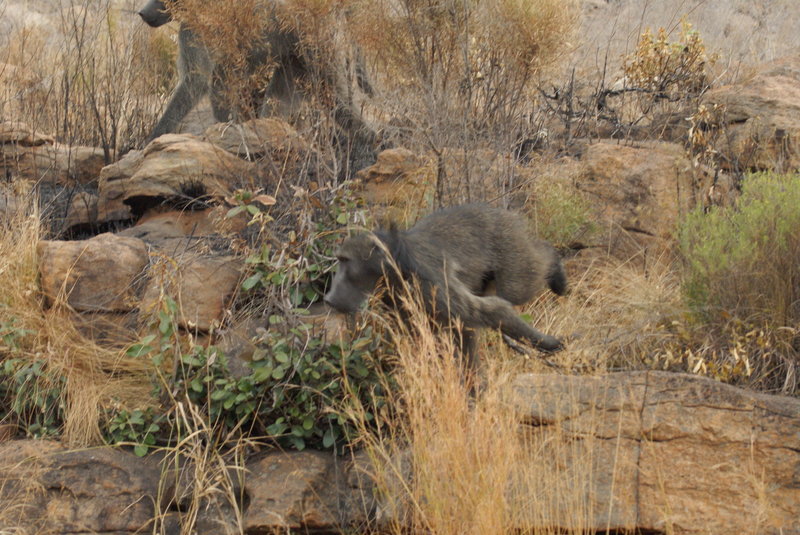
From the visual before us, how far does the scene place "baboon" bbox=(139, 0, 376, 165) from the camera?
5684 mm

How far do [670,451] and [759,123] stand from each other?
3.60 m

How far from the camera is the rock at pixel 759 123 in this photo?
581cm

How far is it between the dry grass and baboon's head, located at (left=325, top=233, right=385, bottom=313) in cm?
119

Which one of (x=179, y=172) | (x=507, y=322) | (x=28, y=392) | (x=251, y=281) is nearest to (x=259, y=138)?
(x=179, y=172)

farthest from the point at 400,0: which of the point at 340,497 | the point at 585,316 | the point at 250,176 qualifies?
the point at 340,497

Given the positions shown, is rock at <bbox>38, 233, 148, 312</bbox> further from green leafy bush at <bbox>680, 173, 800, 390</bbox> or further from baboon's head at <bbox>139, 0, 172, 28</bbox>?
green leafy bush at <bbox>680, 173, 800, 390</bbox>

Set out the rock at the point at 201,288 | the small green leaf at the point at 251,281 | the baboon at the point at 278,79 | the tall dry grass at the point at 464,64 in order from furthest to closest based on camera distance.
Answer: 1. the baboon at the point at 278,79
2. the tall dry grass at the point at 464,64
3. the rock at the point at 201,288
4. the small green leaf at the point at 251,281

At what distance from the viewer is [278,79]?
6137 millimetres

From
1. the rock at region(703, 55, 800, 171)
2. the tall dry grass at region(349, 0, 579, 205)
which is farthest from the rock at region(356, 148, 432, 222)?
the rock at region(703, 55, 800, 171)

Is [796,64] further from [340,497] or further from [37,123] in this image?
[37,123]

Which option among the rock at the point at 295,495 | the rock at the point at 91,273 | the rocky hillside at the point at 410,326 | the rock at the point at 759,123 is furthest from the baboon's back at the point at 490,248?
the rock at the point at 759,123

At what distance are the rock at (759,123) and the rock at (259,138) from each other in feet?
9.04

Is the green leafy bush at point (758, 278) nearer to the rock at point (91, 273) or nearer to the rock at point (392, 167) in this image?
the rock at point (392, 167)

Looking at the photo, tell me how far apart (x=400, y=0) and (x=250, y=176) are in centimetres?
149
